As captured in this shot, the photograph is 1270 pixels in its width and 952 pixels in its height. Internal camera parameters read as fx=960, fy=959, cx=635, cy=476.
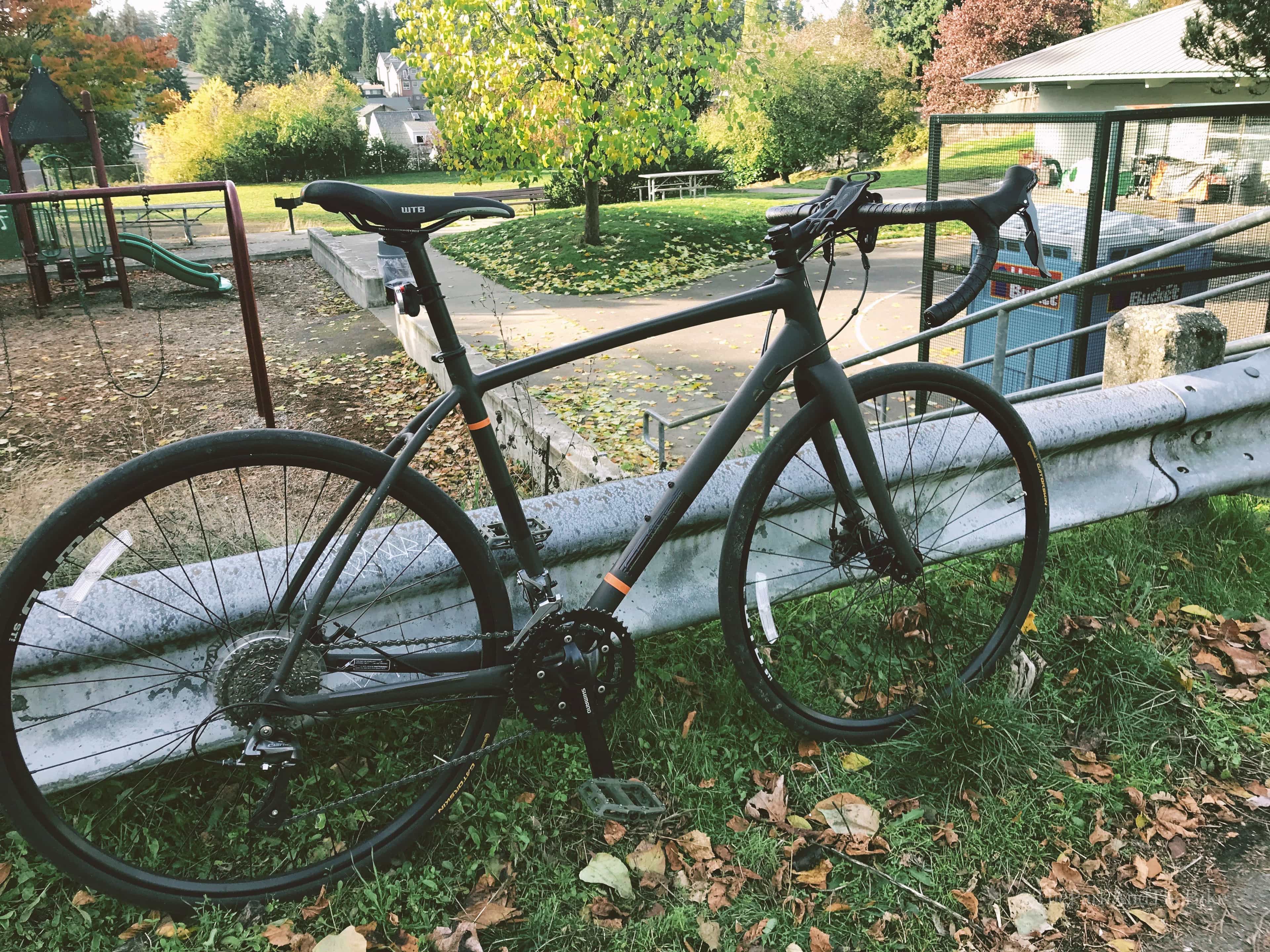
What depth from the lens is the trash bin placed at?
800 cm

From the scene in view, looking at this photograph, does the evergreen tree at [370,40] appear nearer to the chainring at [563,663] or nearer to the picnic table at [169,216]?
the picnic table at [169,216]

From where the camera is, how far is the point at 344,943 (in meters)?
2.17

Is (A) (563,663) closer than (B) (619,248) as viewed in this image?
Yes

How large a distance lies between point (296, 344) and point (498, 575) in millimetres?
10816

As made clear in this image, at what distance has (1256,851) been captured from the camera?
A: 251cm

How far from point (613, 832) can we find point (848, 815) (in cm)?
63

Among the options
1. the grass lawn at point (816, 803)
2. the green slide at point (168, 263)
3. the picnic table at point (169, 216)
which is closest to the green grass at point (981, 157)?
the grass lawn at point (816, 803)

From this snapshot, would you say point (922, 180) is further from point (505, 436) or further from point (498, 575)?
point (498, 575)

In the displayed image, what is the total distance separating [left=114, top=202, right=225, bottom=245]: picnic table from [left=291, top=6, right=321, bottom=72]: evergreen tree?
256 ft

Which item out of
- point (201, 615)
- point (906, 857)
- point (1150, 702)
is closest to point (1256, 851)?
point (1150, 702)

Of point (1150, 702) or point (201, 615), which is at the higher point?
point (201, 615)

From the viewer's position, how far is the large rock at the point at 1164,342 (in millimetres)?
3814

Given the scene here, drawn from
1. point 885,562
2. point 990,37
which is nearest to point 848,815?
point 885,562

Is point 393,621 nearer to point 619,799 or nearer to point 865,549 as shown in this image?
point 619,799
